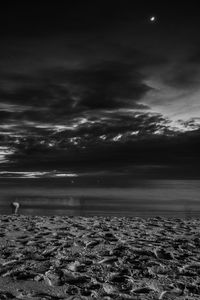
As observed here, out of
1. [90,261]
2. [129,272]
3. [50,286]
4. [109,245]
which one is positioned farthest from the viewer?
[109,245]

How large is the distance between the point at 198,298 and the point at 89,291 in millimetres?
1769

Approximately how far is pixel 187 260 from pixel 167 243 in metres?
1.87

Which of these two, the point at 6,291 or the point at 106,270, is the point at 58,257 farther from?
the point at 6,291

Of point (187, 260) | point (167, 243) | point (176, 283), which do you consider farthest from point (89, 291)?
point (167, 243)

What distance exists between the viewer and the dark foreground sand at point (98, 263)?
5828 millimetres

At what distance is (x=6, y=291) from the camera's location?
5695 millimetres

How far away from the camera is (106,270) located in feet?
23.1

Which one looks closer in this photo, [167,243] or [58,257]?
[58,257]

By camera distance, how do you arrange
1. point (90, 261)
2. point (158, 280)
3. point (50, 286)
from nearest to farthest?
1. point (50, 286)
2. point (158, 280)
3. point (90, 261)

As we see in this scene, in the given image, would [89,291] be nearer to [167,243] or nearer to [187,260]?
[187,260]

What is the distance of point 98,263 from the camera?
7.58 m

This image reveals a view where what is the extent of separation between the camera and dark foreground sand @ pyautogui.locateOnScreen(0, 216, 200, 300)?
583 centimetres

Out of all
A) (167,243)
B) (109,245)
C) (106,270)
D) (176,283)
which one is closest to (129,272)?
(106,270)

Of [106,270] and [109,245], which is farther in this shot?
[109,245]
